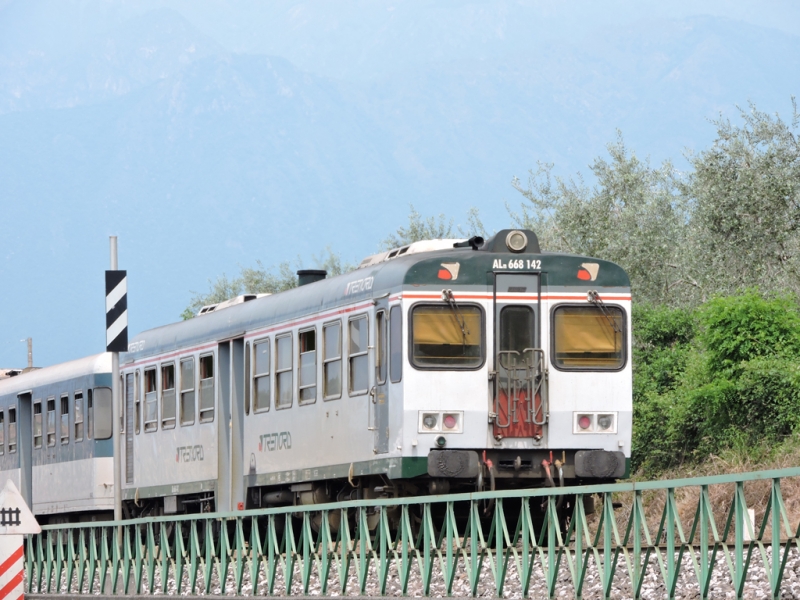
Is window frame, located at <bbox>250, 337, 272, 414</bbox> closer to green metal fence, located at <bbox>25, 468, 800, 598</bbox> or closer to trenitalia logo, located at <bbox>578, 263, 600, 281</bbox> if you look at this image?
green metal fence, located at <bbox>25, 468, 800, 598</bbox>

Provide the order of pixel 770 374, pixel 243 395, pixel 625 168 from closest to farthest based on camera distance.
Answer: pixel 243 395, pixel 770 374, pixel 625 168

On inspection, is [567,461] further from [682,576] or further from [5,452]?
[5,452]

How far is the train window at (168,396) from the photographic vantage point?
21797mm

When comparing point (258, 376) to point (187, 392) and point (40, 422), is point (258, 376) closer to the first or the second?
point (187, 392)

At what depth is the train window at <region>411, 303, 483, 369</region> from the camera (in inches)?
631

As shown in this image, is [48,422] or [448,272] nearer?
[448,272]

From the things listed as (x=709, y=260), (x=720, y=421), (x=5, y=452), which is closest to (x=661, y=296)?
(x=709, y=260)

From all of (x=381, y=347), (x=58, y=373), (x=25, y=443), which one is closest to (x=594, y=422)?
(x=381, y=347)

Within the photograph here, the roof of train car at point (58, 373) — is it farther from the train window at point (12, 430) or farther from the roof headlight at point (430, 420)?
the roof headlight at point (430, 420)

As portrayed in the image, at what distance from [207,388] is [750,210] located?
40.8ft

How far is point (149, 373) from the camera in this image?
22625 millimetres

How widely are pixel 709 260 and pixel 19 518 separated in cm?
1898

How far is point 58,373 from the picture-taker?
87.4 feet

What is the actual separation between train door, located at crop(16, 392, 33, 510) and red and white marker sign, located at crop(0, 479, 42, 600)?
1502 cm
